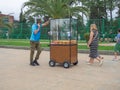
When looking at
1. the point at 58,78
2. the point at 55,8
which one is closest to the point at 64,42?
the point at 58,78

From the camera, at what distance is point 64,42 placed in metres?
12.0

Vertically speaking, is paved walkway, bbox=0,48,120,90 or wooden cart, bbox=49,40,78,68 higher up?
wooden cart, bbox=49,40,78,68

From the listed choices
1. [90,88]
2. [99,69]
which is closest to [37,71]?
[99,69]

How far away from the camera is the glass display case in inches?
468

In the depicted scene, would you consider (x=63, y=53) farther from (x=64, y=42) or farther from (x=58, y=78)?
(x=58, y=78)

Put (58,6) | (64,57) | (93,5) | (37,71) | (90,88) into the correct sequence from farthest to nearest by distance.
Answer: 1. (93,5)
2. (58,6)
3. (64,57)
4. (37,71)
5. (90,88)

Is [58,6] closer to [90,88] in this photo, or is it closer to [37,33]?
[37,33]

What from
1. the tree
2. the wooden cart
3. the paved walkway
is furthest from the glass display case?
the tree

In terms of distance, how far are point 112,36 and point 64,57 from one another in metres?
23.8

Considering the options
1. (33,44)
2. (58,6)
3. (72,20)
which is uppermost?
(58,6)

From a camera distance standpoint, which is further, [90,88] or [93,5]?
[93,5]

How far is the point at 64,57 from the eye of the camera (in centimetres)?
1190

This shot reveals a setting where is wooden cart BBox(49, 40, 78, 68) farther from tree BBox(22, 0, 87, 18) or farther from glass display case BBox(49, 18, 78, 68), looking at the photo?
tree BBox(22, 0, 87, 18)

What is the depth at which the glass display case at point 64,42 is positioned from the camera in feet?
39.0
